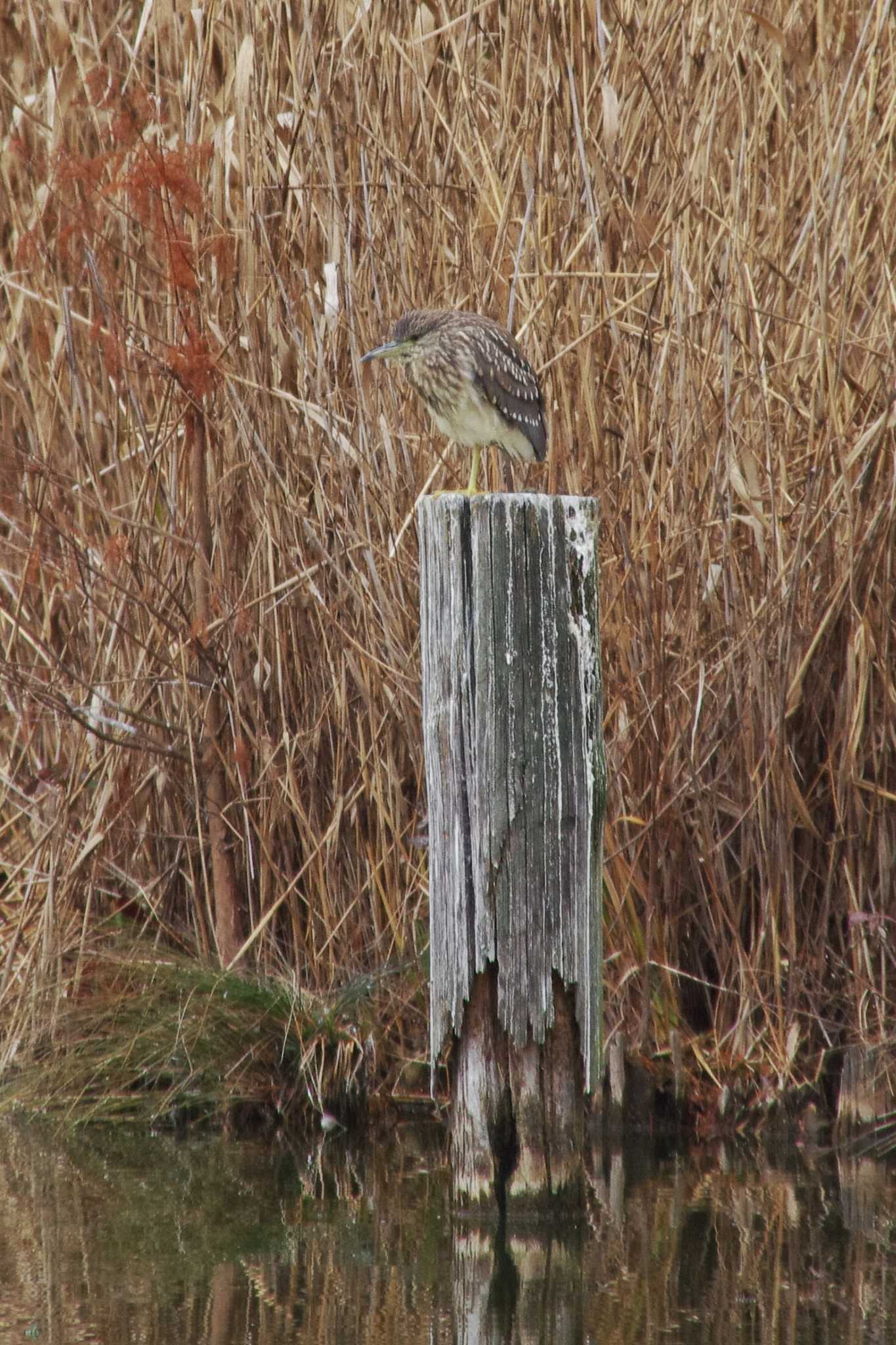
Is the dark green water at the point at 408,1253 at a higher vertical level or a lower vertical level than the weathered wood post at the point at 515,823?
lower

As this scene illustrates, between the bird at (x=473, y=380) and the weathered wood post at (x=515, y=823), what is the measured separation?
57 centimetres

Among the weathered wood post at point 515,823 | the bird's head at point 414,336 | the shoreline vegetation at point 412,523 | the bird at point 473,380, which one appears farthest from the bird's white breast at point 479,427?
the weathered wood post at point 515,823

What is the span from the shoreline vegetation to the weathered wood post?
2.71 feet

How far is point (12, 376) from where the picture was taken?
15.3 ft

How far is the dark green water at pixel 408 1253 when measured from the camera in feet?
9.97

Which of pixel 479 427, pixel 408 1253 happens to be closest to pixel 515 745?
pixel 479 427

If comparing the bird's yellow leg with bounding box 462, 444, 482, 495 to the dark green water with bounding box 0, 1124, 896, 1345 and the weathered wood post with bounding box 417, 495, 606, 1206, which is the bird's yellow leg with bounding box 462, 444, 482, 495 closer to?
the weathered wood post with bounding box 417, 495, 606, 1206

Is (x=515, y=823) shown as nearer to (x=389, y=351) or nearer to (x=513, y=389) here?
(x=513, y=389)

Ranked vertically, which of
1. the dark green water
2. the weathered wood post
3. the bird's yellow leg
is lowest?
the dark green water

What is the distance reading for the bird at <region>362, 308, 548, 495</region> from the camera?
3633 mm

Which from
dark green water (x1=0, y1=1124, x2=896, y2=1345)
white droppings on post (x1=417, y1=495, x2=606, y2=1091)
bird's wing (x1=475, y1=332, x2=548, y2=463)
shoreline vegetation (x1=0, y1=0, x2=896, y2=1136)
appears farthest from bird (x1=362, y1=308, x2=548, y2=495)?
dark green water (x1=0, y1=1124, x2=896, y2=1345)

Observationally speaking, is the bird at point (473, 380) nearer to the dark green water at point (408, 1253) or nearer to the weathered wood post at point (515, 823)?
the weathered wood post at point (515, 823)

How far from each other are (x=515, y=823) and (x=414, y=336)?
1.28 metres

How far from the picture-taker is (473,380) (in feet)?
11.9
